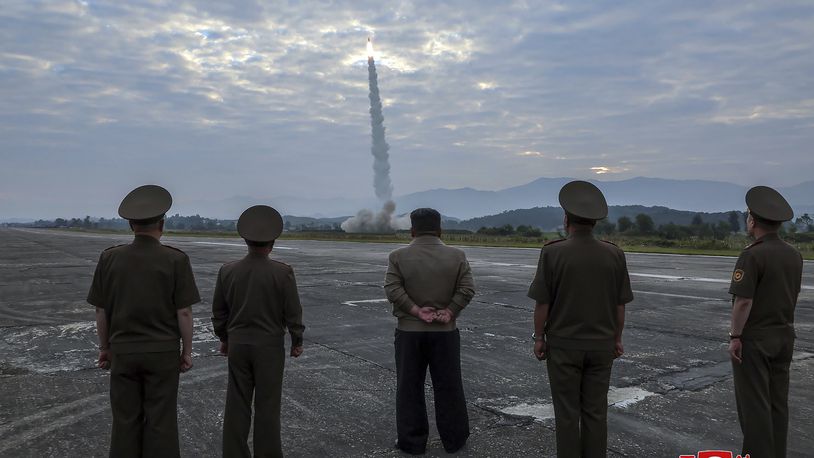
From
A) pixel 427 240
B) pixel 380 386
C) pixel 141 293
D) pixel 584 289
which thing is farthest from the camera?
pixel 380 386

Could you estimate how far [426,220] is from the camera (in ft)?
15.9

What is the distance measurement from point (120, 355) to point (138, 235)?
31.7 inches

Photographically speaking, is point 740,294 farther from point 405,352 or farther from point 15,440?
point 15,440

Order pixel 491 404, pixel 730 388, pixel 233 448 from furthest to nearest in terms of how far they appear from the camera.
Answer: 1. pixel 730 388
2. pixel 491 404
3. pixel 233 448

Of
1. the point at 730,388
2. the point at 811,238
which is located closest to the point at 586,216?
the point at 730,388

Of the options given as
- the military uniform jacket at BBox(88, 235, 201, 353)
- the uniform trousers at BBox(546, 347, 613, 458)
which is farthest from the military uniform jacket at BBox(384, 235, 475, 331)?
the military uniform jacket at BBox(88, 235, 201, 353)

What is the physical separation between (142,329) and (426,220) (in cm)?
225

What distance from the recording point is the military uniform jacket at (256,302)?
14.0ft

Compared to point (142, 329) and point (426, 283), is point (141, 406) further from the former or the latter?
point (426, 283)

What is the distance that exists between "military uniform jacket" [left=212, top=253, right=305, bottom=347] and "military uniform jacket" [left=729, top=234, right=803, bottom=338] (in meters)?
3.27

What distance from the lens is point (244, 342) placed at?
14.0 feet

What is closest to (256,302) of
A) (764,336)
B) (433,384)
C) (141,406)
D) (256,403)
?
(256,403)

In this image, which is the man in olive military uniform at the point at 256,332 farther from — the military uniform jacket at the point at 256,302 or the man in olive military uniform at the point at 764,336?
the man in olive military uniform at the point at 764,336

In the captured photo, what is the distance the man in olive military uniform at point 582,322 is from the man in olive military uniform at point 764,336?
3.13ft
